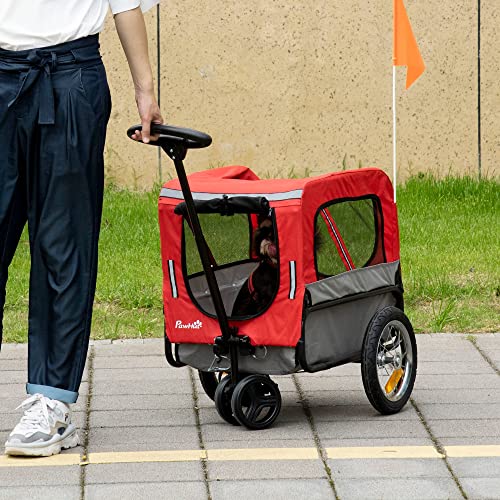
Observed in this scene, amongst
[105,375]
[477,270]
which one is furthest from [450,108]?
[105,375]

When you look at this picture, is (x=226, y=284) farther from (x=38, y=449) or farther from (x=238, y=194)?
(x=38, y=449)

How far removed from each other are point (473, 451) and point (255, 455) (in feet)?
2.41

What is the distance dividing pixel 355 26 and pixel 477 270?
378cm

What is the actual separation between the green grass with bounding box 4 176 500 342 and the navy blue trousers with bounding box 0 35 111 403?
2.42 ft

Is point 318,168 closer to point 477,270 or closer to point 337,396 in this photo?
point 477,270

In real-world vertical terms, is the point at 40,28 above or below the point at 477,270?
above

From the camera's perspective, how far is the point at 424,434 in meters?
4.60

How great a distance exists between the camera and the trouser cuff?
442 centimetres

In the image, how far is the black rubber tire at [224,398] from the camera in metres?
4.66

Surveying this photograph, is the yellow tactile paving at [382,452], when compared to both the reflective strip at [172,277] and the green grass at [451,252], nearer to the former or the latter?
the reflective strip at [172,277]

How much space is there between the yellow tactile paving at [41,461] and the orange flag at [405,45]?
447 centimetres

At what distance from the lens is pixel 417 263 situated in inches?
305

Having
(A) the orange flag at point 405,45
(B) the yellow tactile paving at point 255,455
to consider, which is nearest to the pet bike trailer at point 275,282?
(B) the yellow tactile paving at point 255,455

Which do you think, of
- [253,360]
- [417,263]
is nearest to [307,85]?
[417,263]
